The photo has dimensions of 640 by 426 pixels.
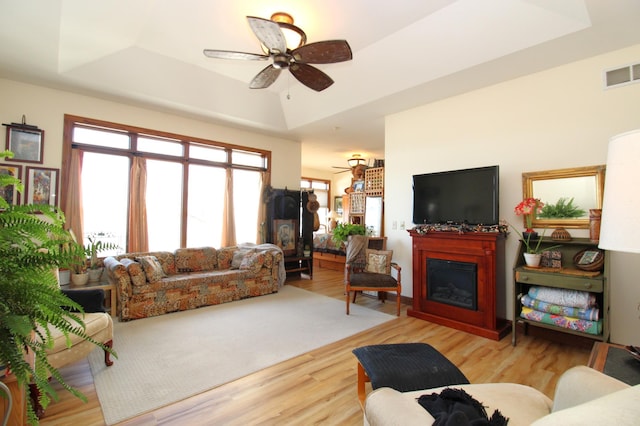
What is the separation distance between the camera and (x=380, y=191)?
686cm

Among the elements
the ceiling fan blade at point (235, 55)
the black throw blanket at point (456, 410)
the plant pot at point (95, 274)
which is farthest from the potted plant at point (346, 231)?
the black throw blanket at point (456, 410)

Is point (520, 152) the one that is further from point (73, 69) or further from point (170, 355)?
point (73, 69)

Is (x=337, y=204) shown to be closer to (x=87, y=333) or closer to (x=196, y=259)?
(x=196, y=259)

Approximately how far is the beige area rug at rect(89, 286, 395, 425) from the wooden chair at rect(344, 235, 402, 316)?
1.18ft

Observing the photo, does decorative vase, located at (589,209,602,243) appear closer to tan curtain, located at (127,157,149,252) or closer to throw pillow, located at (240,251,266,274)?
throw pillow, located at (240,251,266,274)

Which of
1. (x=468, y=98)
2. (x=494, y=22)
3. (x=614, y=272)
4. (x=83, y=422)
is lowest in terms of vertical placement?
(x=83, y=422)

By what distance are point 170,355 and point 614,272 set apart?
4306 millimetres

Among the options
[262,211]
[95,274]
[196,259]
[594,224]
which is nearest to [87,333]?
[95,274]

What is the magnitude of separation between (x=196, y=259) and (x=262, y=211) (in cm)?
175

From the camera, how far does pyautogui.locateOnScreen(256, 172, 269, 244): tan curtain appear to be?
6.08 m

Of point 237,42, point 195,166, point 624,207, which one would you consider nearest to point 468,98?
point 237,42

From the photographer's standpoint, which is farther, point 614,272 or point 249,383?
point 614,272

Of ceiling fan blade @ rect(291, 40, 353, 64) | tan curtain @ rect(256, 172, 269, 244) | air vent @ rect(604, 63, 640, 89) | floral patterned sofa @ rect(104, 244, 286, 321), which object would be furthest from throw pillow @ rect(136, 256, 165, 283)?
air vent @ rect(604, 63, 640, 89)

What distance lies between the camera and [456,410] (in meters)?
1.12
